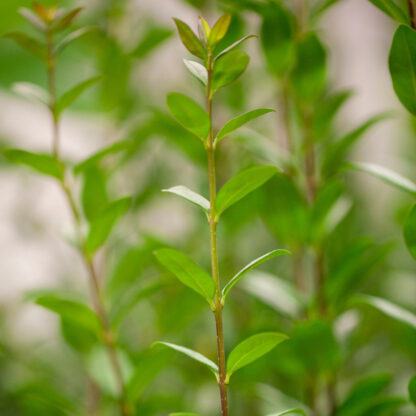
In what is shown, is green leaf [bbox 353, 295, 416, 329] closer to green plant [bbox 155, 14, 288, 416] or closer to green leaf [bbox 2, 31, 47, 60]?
green plant [bbox 155, 14, 288, 416]

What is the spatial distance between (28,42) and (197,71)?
170 mm

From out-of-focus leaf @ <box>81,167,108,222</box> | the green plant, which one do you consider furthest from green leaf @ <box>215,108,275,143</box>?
out-of-focus leaf @ <box>81,167,108,222</box>

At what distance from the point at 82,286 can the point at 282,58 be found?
0.64 meters

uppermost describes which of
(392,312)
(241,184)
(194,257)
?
(241,184)

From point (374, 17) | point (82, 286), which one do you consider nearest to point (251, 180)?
point (82, 286)

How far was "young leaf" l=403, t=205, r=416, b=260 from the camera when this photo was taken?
0.34 meters

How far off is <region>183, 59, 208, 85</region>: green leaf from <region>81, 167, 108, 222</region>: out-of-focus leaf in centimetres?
21

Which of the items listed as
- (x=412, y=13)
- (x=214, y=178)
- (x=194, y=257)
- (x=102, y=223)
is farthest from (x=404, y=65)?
(x=194, y=257)

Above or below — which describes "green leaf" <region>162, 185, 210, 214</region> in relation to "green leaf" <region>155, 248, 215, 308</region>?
above

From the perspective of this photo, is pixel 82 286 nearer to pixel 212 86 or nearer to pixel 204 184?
pixel 204 184

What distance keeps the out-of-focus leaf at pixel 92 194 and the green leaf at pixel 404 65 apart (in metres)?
0.28

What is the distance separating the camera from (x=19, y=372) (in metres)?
0.74

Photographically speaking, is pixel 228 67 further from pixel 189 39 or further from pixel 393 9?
pixel 393 9

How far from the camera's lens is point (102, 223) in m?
0.41
